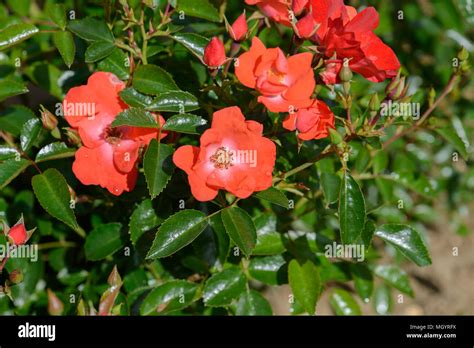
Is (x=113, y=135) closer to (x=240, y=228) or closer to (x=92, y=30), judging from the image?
(x=92, y=30)

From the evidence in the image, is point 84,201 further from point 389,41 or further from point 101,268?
point 389,41

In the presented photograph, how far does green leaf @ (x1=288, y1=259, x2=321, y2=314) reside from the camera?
6.86ft

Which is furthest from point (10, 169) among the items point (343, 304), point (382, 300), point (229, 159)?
point (382, 300)

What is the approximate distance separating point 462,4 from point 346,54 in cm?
162

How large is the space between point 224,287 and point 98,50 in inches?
31.2

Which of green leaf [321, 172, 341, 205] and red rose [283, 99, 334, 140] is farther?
green leaf [321, 172, 341, 205]

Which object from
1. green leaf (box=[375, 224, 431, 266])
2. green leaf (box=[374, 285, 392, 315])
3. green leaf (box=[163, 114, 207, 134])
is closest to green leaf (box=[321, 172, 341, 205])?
green leaf (box=[375, 224, 431, 266])

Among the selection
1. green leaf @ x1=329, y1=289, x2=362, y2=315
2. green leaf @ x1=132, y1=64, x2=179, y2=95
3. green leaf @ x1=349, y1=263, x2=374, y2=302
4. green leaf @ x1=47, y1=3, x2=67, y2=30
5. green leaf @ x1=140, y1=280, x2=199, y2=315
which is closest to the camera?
green leaf @ x1=132, y1=64, x2=179, y2=95

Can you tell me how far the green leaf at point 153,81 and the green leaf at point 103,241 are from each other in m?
0.52

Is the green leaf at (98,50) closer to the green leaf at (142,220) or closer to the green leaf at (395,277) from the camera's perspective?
the green leaf at (142,220)

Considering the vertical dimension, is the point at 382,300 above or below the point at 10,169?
below

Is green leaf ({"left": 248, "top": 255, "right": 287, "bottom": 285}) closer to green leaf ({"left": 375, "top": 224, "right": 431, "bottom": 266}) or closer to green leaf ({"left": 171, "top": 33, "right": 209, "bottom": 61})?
green leaf ({"left": 375, "top": 224, "right": 431, "bottom": 266})

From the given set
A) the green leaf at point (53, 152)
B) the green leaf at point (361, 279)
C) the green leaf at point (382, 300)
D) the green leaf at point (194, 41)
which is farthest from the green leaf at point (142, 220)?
the green leaf at point (382, 300)

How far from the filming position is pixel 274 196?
180 cm
